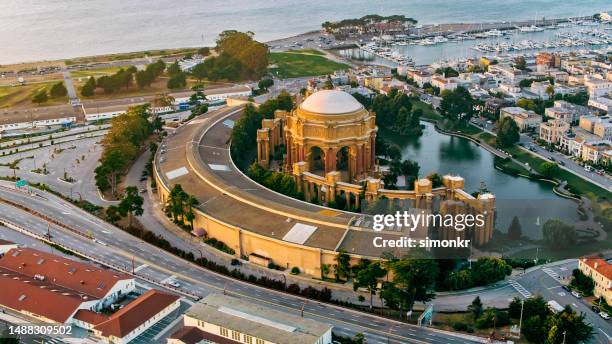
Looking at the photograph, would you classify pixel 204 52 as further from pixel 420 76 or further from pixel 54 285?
pixel 54 285

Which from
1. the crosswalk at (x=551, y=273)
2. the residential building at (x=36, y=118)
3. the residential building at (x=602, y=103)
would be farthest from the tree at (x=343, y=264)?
the residential building at (x=602, y=103)

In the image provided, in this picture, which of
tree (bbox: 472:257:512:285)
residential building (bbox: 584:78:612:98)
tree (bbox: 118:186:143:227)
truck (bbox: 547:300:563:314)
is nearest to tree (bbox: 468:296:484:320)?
tree (bbox: 472:257:512:285)

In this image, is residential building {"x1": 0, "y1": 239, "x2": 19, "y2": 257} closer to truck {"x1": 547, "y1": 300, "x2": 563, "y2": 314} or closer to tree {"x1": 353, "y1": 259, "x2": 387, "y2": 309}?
tree {"x1": 353, "y1": 259, "x2": 387, "y2": 309}

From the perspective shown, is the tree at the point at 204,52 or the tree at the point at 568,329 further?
the tree at the point at 204,52

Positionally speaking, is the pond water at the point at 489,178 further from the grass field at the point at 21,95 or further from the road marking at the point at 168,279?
the grass field at the point at 21,95

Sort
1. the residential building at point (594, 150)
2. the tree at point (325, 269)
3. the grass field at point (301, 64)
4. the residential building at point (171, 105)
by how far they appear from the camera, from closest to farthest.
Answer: the tree at point (325, 269) < the residential building at point (594, 150) < the residential building at point (171, 105) < the grass field at point (301, 64)

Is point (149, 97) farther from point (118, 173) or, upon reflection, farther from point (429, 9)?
point (429, 9)

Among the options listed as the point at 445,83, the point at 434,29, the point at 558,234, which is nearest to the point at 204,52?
the point at 445,83

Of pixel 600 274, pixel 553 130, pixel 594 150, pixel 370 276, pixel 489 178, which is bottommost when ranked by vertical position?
pixel 489 178
